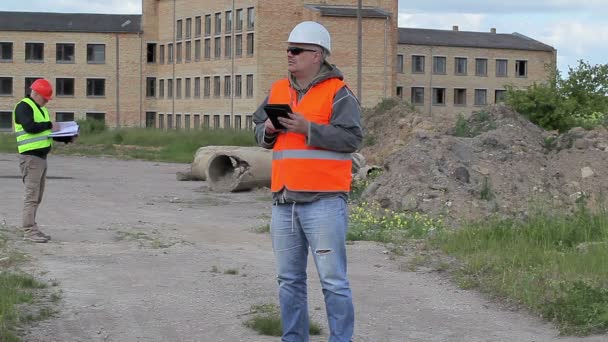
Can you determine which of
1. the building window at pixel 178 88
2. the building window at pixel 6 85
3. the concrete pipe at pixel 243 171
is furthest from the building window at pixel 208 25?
the concrete pipe at pixel 243 171

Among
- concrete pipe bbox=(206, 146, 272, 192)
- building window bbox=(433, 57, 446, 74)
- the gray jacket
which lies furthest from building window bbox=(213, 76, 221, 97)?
the gray jacket

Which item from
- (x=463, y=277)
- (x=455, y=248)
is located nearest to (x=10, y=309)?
(x=463, y=277)

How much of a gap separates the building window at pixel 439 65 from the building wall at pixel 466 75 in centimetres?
27

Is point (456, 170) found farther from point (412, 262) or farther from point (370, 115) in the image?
point (370, 115)

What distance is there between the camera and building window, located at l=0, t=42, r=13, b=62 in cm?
8275

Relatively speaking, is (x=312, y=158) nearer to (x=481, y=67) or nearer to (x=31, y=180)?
(x=31, y=180)

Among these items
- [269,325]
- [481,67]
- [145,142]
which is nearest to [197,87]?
[481,67]

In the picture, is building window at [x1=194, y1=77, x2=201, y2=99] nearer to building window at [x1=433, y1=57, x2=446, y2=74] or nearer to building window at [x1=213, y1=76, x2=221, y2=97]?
building window at [x1=213, y1=76, x2=221, y2=97]

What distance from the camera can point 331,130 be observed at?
6637 millimetres

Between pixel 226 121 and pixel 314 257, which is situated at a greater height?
pixel 226 121

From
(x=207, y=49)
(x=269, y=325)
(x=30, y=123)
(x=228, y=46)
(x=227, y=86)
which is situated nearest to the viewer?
(x=269, y=325)

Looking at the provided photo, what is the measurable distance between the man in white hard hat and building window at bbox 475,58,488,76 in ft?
267

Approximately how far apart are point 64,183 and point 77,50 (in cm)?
5910

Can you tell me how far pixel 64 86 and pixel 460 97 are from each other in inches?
1185
